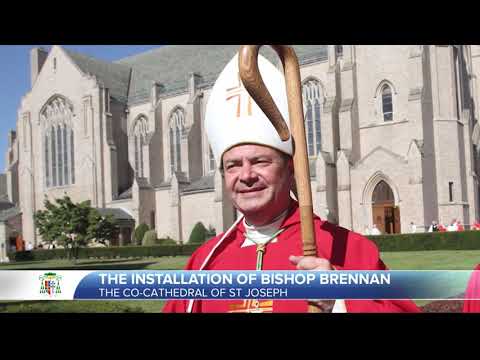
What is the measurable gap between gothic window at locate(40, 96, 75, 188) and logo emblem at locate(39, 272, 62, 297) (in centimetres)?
492

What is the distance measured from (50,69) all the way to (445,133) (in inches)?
623

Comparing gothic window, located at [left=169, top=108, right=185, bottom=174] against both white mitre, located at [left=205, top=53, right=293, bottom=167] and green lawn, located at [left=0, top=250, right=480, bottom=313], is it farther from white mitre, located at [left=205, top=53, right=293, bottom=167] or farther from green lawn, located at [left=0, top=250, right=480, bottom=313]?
white mitre, located at [left=205, top=53, right=293, bottom=167]

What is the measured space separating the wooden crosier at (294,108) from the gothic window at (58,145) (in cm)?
880

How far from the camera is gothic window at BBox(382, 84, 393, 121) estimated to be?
21.5 meters

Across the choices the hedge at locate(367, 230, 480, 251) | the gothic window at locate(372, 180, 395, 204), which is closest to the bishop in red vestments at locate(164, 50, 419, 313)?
the hedge at locate(367, 230, 480, 251)

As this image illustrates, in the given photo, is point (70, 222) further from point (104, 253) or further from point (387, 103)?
point (387, 103)

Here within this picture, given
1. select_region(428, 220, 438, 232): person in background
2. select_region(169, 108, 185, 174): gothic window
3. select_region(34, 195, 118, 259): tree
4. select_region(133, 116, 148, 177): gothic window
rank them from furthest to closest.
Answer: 1. select_region(169, 108, 185, 174): gothic window
2. select_region(133, 116, 148, 177): gothic window
3. select_region(428, 220, 438, 232): person in background
4. select_region(34, 195, 118, 259): tree

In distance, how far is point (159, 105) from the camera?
67.2 ft

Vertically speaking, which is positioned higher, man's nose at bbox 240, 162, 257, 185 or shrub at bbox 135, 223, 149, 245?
man's nose at bbox 240, 162, 257, 185

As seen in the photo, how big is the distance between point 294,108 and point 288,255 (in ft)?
4.85

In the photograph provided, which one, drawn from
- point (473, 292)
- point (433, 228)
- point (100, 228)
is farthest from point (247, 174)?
point (433, 228)

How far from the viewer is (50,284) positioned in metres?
7.52
